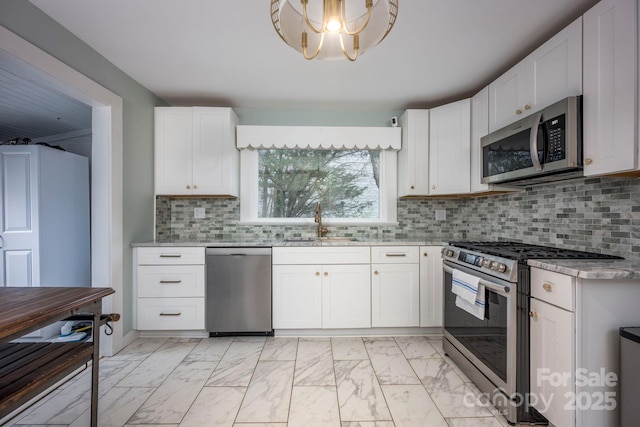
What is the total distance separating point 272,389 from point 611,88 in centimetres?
252

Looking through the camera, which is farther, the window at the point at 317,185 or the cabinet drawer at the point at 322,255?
the window at the point at 317,185

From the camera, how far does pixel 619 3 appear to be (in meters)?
1.38

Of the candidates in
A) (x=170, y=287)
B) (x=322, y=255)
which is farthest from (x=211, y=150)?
(x=322, y=255)

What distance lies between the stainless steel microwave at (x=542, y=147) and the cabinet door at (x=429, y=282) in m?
0.85

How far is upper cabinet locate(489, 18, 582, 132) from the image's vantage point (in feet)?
5.36

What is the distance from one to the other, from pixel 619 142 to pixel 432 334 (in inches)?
82.0

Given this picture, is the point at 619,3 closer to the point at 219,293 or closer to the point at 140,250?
the point at 219,293

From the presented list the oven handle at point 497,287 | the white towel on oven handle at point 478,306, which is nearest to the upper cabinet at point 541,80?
the oven handle at point 497,287

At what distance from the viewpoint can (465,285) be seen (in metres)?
1.97

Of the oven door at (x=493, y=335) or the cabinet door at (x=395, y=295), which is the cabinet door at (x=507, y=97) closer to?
the oven door at (x=493, y=335)

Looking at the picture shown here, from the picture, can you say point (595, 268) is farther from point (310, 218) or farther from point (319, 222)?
point (310, 218)

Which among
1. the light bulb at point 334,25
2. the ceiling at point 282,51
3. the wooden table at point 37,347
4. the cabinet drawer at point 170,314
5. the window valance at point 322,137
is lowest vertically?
the cabinet drawer at point 170,314

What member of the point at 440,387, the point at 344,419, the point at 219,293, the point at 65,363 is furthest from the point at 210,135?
the point at 440,387

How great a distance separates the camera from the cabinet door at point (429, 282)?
2.74 m
